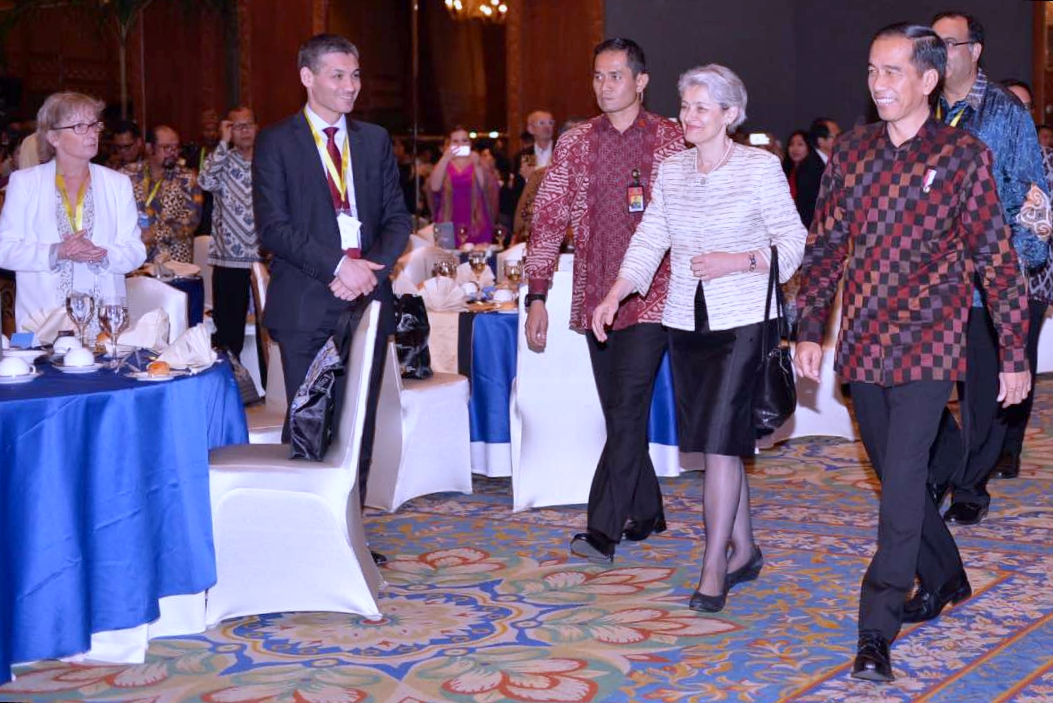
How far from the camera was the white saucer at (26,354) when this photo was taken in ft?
13.5

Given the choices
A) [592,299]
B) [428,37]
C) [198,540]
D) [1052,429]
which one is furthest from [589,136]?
[428,37]

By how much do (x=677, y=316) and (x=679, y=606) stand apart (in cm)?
90

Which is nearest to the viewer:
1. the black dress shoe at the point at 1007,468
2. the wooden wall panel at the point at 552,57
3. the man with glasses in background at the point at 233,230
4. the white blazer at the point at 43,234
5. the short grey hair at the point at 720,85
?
the short grey hair at the point at 720,85

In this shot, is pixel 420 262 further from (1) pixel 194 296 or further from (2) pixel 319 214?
(2) pixel 319 214

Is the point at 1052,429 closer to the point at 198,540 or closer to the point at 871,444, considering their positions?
the point at 871,444

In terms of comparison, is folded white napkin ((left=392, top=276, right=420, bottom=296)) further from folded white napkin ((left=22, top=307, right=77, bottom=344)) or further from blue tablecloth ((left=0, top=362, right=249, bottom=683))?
blue tablecloth ((left=0, top=362, right=249, bottom=683))

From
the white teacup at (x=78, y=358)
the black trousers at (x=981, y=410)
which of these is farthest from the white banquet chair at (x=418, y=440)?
the black trousers at (x=981, y=410)

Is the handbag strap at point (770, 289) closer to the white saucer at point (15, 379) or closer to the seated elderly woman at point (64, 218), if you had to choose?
the white saucer at point (15, 379)

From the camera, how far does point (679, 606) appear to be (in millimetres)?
4398

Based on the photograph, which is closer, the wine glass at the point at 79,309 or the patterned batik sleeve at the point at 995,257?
the patterned batik sleeve at the point at 995,257

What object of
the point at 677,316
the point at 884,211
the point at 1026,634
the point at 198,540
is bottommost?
the point at 1026,634

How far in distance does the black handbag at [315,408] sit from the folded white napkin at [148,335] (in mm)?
550

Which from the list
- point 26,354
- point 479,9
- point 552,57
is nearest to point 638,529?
point 26,354

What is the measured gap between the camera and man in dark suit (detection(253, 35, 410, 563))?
4.54m
